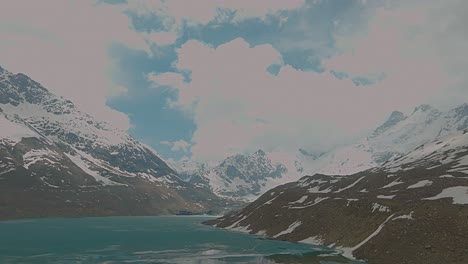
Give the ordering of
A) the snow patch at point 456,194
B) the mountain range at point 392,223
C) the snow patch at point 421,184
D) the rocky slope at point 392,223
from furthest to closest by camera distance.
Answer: the snow patch at point 421,184
the snow patch at point 456,194
the mountain range at point 392,223
the rocky slope at point 392,223

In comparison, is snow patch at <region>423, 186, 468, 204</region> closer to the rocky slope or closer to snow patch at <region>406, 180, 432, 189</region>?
the rocky slope

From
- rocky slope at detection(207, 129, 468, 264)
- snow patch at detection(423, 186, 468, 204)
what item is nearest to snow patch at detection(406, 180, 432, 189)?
rocky slope at detection(207, 129, 468, 264)

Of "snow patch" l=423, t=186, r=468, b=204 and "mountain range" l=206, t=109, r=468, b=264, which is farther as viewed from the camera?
"snow patch" l=423, t=186, r=468, b=204

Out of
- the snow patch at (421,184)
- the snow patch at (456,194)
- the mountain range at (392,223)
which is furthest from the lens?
the snow patch at (421,184)

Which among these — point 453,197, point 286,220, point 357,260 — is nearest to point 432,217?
point 357,260

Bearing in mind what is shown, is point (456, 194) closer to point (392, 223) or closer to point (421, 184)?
point (392, 223)

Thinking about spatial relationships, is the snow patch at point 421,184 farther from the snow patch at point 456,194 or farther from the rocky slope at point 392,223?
the snow patch at point 456,194

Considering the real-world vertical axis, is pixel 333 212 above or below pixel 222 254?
above

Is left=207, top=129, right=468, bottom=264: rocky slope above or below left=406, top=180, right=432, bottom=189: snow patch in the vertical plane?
below

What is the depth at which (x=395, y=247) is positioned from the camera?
96.1 meters

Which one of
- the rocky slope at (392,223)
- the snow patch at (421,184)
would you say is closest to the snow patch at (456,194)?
the rocky slope at (392,223)

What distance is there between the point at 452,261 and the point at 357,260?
2367 cm

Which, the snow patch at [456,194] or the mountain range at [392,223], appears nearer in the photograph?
the mountain range at [392,223]

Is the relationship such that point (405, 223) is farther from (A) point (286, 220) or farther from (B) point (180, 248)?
(A) point (286, 220)
